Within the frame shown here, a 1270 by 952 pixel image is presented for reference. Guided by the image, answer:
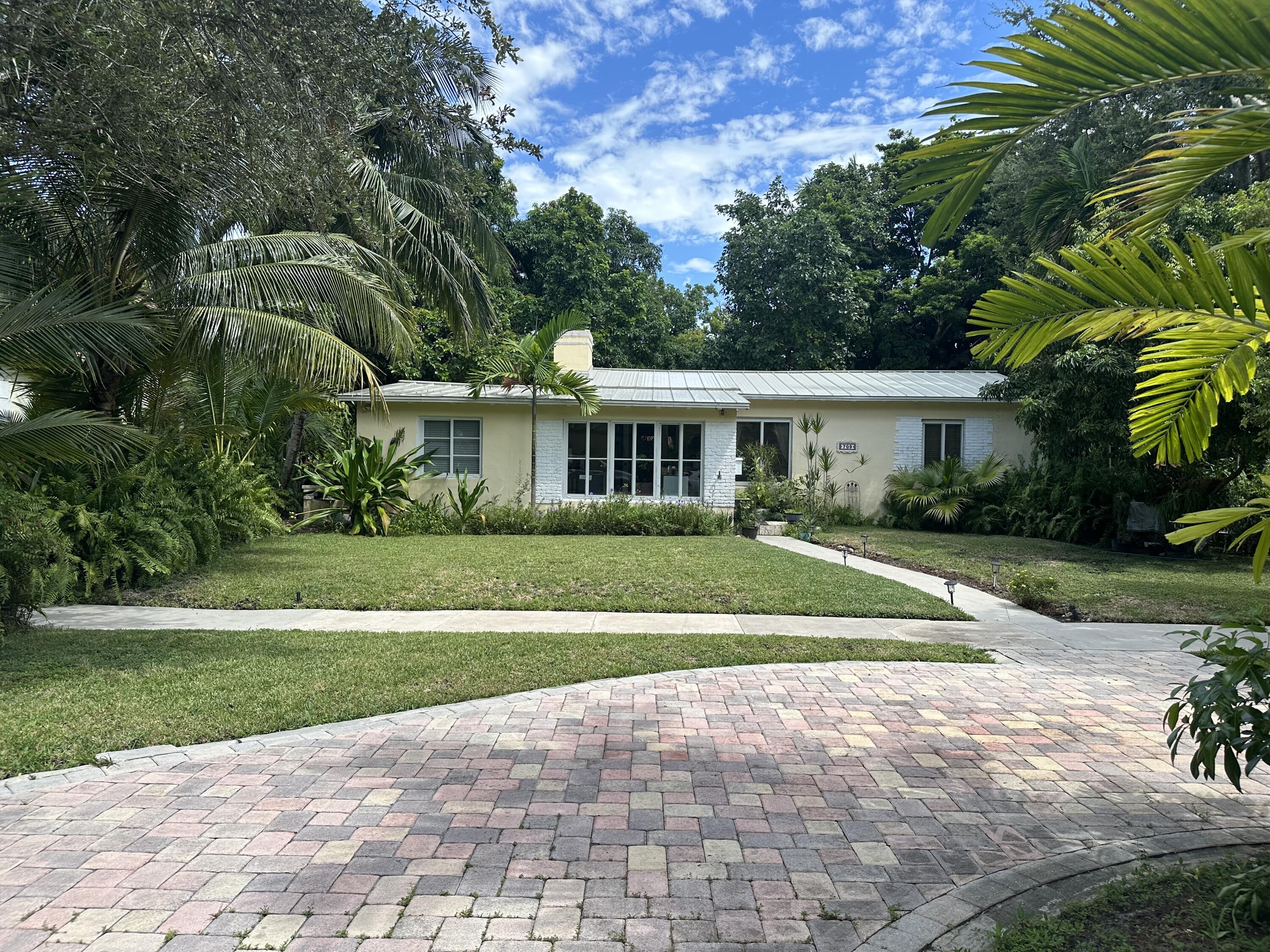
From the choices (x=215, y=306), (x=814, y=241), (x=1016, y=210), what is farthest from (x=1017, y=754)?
(x=814, y=241)

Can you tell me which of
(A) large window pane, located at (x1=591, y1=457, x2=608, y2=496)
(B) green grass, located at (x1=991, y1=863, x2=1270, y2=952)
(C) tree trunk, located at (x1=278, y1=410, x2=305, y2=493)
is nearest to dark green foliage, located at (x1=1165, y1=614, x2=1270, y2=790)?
(B) green grass, located at (x1=991, y1=863, x2=1270, y2=952)

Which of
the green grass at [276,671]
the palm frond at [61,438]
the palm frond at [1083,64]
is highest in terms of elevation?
the palm frond at [1083,64]

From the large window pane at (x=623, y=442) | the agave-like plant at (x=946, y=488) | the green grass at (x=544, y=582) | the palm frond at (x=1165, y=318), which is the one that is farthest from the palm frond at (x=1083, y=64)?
the agave-like plant at (x=946, y=488)

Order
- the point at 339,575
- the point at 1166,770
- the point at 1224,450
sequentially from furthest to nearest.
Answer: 1. the point at 1224,450
2. the point at 339,575
3. the point at 1166,770

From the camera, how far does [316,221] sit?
27.1 feet

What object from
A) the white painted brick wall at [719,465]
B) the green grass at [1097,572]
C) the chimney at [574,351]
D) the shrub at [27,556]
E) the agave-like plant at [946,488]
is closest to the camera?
the shrub at [27,556]

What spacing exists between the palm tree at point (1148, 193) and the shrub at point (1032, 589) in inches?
268

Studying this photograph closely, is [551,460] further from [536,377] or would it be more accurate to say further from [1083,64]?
[1083,64]

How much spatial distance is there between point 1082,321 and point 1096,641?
20.4 ft

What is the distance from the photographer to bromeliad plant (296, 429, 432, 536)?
1596 centimetres

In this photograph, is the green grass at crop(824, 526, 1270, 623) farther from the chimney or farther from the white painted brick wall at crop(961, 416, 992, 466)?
the chimney

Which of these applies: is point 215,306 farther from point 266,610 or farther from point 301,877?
point 301,877

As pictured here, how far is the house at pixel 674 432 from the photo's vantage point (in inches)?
707

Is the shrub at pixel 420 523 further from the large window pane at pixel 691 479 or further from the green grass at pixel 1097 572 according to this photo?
the green grass at pixel 1097 572
